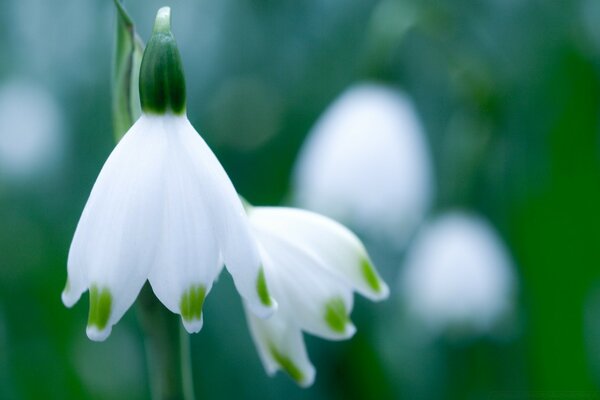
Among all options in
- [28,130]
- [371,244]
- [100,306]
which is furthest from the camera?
[28,130]

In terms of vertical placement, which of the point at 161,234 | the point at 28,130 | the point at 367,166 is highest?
the point at 161,234

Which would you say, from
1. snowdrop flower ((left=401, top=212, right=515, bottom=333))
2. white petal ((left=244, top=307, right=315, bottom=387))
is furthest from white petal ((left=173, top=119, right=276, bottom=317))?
snowdrop flower ((left=401, top=212, right=515, bottom=333))

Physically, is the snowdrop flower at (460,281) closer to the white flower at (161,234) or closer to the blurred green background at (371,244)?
the blurred green background at (371,244)

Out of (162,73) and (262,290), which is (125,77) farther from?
(262,290)

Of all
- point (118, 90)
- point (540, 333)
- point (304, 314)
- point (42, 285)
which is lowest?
point (42, 285)

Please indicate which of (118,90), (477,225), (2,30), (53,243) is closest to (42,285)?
Answer: (53,243)

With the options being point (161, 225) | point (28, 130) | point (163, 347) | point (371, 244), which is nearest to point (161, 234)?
point (161, 225)

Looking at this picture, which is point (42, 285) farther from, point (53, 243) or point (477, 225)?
point (477, 225)

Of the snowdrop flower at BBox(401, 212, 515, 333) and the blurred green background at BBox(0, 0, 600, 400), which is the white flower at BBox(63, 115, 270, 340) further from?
the snowdrop flower at BBox(401, 212, 515, 333)
